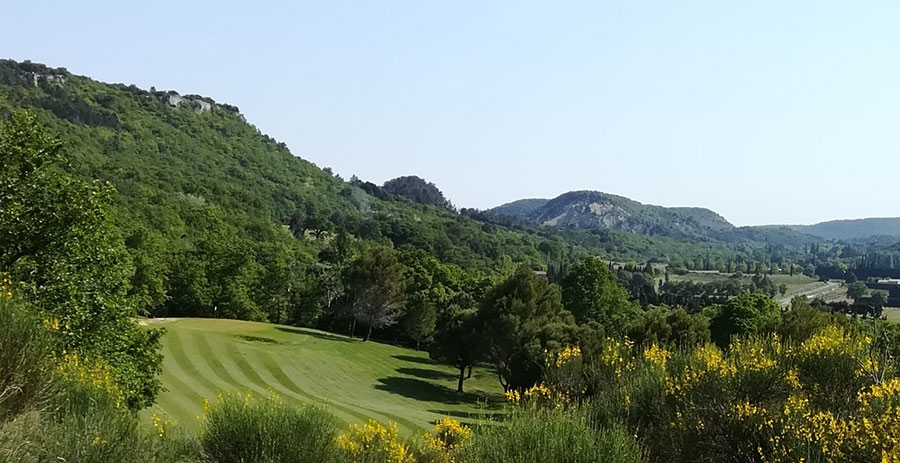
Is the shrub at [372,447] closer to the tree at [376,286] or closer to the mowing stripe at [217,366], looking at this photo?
the mowing stripe at [217,366]

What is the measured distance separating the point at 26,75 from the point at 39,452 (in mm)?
200586

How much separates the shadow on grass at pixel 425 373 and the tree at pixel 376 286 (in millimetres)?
9722

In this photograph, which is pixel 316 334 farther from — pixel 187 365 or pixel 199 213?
pixel 199 213

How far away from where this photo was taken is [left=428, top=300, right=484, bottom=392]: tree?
40.4 meters

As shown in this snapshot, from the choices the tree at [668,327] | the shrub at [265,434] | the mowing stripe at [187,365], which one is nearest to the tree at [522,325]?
the tree at [668,327]

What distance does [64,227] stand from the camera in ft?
49.4

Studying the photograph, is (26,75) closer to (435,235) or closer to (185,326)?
(435,235)

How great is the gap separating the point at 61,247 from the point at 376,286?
40834 mm

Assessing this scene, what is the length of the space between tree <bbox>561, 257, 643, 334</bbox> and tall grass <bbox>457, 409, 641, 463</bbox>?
4913cm

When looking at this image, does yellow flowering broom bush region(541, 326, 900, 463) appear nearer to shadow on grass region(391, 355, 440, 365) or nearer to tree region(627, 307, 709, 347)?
tree region(627, 307, 709, 347)

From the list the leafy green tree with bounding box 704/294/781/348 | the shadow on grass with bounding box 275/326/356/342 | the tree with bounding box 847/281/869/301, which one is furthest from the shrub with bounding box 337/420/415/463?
the tree with bounding box 847/281/869/301

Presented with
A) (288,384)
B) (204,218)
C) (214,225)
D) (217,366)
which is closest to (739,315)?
A: (288,384)

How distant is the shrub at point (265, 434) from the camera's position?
372 inches

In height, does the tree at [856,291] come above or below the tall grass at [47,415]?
below
